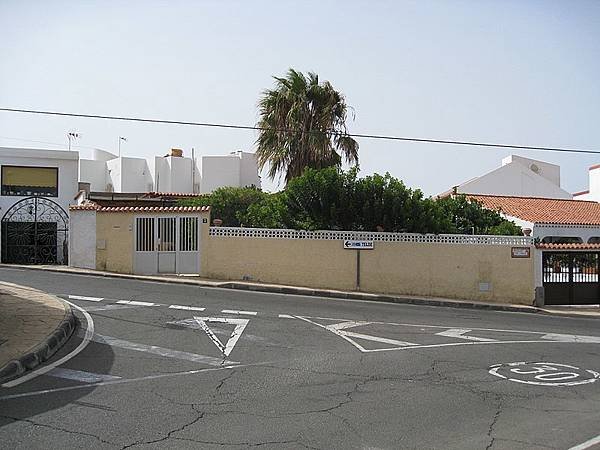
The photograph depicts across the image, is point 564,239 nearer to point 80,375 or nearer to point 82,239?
point 82,239

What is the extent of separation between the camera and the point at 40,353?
9.64m

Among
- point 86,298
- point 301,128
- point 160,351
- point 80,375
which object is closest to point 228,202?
point 301,128

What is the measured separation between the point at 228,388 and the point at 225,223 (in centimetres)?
1983

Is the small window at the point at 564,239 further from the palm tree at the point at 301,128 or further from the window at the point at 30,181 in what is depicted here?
the window at the point at 30,181

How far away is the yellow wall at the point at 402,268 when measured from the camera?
69.5 ft

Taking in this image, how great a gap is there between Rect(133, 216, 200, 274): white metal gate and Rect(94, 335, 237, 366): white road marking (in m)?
11.4

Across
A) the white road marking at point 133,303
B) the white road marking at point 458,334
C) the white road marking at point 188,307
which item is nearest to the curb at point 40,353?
the white road marking at point 133,303

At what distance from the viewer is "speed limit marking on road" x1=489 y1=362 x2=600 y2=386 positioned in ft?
30.9

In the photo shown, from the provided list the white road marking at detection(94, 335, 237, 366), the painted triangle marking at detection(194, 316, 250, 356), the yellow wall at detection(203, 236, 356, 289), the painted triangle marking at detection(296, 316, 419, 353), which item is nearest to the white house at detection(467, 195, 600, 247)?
the yellow wall at detection(203, 236, 356, 289)

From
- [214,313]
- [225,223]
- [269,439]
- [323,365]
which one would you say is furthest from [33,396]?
[225,223]

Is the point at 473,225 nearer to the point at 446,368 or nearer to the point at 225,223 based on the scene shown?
the point at 225,223

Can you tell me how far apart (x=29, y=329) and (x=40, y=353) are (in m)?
1.95

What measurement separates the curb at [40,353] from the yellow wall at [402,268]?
10034mm

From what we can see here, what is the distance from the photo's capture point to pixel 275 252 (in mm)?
21938
